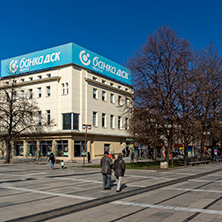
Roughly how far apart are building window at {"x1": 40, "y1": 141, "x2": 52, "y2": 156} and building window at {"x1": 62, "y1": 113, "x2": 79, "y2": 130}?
164 inches

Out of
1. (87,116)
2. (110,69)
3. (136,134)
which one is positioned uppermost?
(110,69)

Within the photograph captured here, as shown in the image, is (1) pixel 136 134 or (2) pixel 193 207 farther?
(1) pixel 136 134

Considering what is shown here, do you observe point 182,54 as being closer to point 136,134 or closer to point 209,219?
point 136,134

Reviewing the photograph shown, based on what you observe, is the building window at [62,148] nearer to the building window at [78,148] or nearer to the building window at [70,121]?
the building window at [78,148]

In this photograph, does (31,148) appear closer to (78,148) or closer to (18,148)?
(18,148)

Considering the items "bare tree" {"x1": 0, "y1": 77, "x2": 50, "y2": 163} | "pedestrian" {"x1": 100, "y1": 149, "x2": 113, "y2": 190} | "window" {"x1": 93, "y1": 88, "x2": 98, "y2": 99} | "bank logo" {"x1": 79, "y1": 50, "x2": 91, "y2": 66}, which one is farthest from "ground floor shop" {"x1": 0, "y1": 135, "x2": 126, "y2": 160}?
"pedestrian" {"x1": 100, "y1": 149, "x2": 113, "y2": 190}

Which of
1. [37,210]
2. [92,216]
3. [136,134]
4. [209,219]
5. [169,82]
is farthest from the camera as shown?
[136,134]

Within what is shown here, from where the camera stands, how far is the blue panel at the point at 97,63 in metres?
43.0

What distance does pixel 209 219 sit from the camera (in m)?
7.57

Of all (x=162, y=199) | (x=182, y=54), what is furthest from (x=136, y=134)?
(x=162, y=199)

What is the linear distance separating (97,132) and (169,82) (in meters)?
20.5

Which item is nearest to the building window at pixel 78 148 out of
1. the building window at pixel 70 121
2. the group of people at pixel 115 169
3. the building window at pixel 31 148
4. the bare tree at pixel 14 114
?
the building window at pixel 70 121

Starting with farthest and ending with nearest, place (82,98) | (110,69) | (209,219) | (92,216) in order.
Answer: (110,69), (82,98), (92,216), (209,219)

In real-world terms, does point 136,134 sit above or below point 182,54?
below
